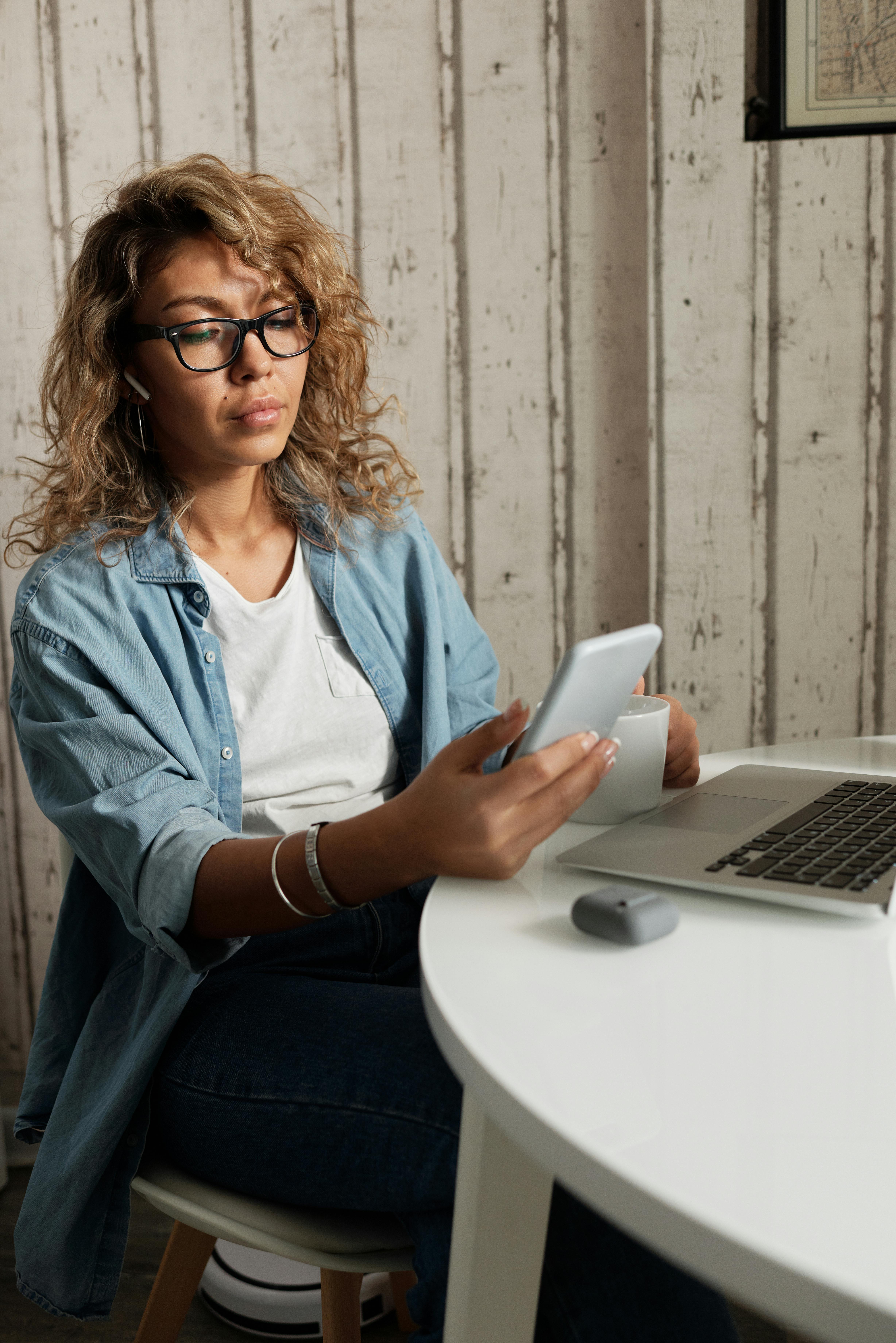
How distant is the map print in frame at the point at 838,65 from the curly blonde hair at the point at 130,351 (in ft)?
2.95

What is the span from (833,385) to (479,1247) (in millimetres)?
1530

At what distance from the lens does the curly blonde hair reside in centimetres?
118

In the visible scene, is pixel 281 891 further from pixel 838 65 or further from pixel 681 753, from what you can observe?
pixel 838 65

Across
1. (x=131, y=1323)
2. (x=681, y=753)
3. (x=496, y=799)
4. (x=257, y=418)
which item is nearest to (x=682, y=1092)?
(x=496, y=799)

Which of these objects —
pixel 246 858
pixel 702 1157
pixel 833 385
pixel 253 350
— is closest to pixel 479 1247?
pixel 702 1157

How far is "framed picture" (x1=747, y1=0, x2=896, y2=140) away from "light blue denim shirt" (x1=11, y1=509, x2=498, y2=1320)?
123 centimetres

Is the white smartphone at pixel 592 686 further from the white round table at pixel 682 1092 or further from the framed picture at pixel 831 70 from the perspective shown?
the framed picture at pixel 831 70

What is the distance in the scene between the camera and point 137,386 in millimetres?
1224

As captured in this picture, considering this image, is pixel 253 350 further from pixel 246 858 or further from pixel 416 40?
pixel 416 40

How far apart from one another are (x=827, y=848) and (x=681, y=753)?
A: 0.81 feet

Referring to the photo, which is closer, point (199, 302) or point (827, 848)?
point (827, 848)

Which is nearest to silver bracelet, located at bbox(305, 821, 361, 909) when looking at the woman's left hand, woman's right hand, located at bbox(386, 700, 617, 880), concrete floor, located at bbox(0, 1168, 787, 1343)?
woman's right hand, located at bbox(386, 700, 617, 880)

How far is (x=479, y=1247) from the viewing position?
0.62 meters

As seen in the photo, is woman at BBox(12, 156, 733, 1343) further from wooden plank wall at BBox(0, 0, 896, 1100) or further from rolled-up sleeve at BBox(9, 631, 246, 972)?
wooden plank wall at BBox(0, 0, 896, 1100)
